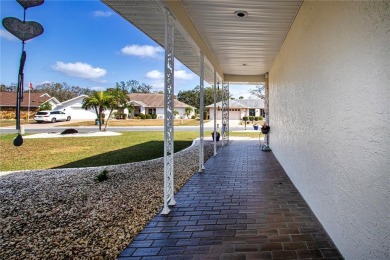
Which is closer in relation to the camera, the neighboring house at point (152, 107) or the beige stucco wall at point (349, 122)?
the beige stucco wall at point (349, 122)

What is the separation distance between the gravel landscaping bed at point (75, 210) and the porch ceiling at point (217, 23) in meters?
2.97

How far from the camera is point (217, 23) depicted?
4.72 m

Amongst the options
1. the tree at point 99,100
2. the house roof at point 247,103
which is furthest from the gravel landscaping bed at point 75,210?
the house roof at point 247,103

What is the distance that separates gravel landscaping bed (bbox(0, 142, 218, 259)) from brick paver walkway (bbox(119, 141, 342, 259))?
1.05 ft

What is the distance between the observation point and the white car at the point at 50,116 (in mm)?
28312

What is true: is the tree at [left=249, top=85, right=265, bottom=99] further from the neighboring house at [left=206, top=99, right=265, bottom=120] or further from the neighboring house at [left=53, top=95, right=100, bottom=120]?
the neighboring house at [left=53, top=95, right=100, bottom=120]

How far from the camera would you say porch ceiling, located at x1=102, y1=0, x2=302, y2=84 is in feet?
12.2

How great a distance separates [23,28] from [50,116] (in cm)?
3298

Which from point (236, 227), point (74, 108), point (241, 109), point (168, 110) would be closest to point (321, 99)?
point (236, 227)

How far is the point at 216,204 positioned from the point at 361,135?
2519mm

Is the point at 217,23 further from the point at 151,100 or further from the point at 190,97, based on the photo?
the point at 190,97

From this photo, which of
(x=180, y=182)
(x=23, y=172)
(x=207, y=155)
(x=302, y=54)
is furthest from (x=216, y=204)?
(x=23, y=172)

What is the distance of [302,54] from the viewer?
4016 mm

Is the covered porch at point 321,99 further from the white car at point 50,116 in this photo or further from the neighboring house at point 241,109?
the neighboring house at point 241,109
